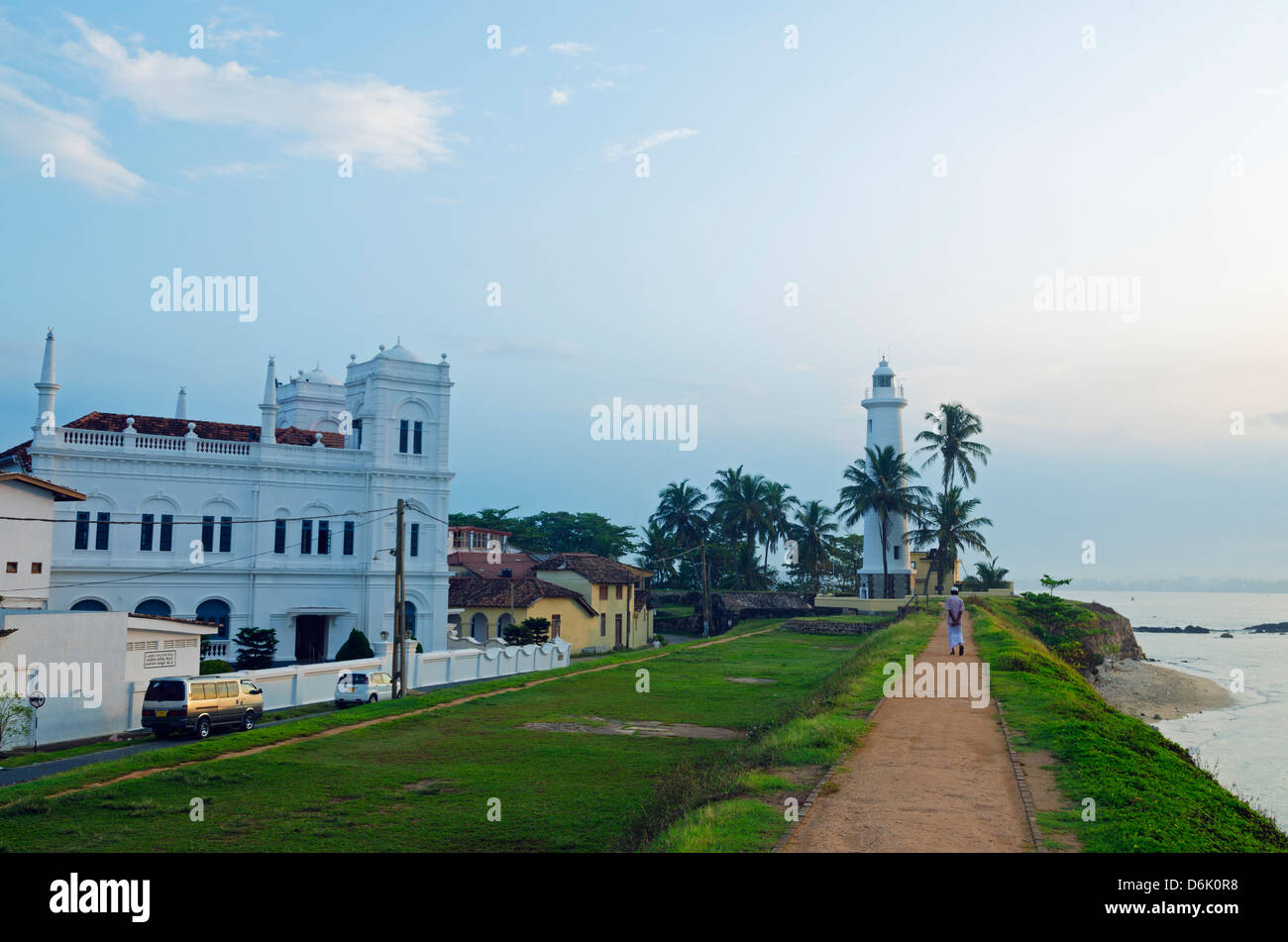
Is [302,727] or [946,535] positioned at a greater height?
[946,535]

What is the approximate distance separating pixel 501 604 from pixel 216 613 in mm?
13294

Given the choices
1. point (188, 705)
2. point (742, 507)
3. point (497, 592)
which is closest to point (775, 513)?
point (742, 507)

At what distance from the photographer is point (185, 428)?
43.3 meters

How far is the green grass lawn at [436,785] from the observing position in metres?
12.2

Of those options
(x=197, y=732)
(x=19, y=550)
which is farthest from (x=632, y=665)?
(x=19, y=550)

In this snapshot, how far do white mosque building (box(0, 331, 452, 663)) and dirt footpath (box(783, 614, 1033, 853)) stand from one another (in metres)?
26.8

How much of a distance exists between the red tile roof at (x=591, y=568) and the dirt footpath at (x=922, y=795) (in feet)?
125

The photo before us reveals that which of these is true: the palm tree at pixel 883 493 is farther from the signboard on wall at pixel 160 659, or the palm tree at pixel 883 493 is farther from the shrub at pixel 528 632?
the signboard on wall at pixel 160 659

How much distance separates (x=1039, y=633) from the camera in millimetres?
50844

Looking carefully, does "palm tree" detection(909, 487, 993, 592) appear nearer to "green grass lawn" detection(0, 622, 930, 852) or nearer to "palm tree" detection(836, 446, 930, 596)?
"palm tree" detection(836, 446, 930, 596)

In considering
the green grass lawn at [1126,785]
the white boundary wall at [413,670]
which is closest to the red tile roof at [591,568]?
the white boundary wall at [413,670]

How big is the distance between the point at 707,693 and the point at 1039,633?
96.0ft

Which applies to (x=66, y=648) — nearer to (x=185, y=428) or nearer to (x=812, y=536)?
(x=185, y=428)
